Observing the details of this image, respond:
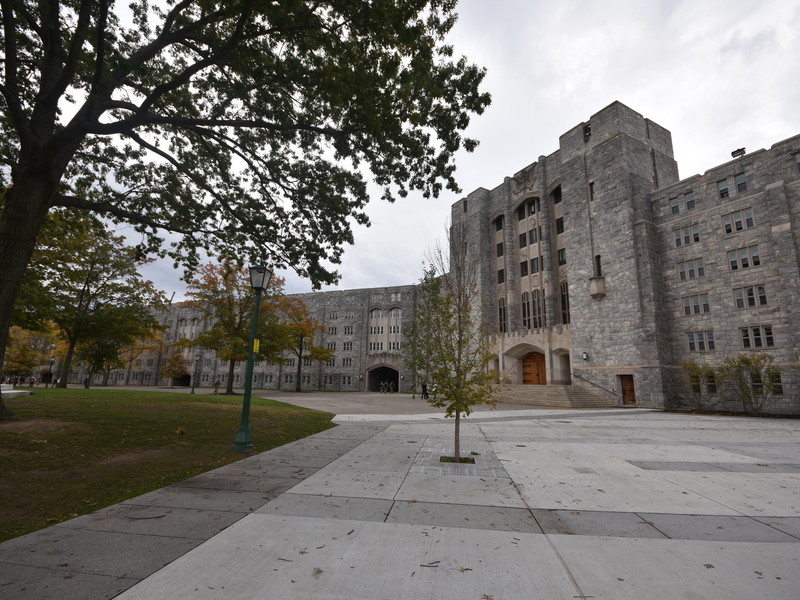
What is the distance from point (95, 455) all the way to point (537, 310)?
36.1 m

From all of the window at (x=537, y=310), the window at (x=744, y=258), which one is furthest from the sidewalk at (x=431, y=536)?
the window at (x=537, y=310)

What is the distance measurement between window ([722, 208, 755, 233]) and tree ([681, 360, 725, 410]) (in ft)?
30.6

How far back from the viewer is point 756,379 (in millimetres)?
22766

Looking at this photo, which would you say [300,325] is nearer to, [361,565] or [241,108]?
[241,108]

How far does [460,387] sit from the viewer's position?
827 cm

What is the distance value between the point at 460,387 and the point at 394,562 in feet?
16.6

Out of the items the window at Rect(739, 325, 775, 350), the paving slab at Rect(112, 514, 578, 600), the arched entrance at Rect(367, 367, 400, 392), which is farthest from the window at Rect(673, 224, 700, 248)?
the arched entrance at Rect(367, 367, 400, 392)

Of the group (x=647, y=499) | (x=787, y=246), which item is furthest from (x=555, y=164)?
(x=647, y=499)

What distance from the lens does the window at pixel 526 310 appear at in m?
38.4

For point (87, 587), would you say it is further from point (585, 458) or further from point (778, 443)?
point (778, 443)

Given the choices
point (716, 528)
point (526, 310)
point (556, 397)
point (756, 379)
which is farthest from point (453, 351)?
point (526, 310)

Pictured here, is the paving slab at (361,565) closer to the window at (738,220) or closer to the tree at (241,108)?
the tree at (241,108)

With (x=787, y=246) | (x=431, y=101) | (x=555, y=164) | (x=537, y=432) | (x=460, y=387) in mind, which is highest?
(x=555, y=164)

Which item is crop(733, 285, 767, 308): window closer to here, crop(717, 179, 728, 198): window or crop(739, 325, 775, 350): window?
crop(739, 325, 775, 350): window
